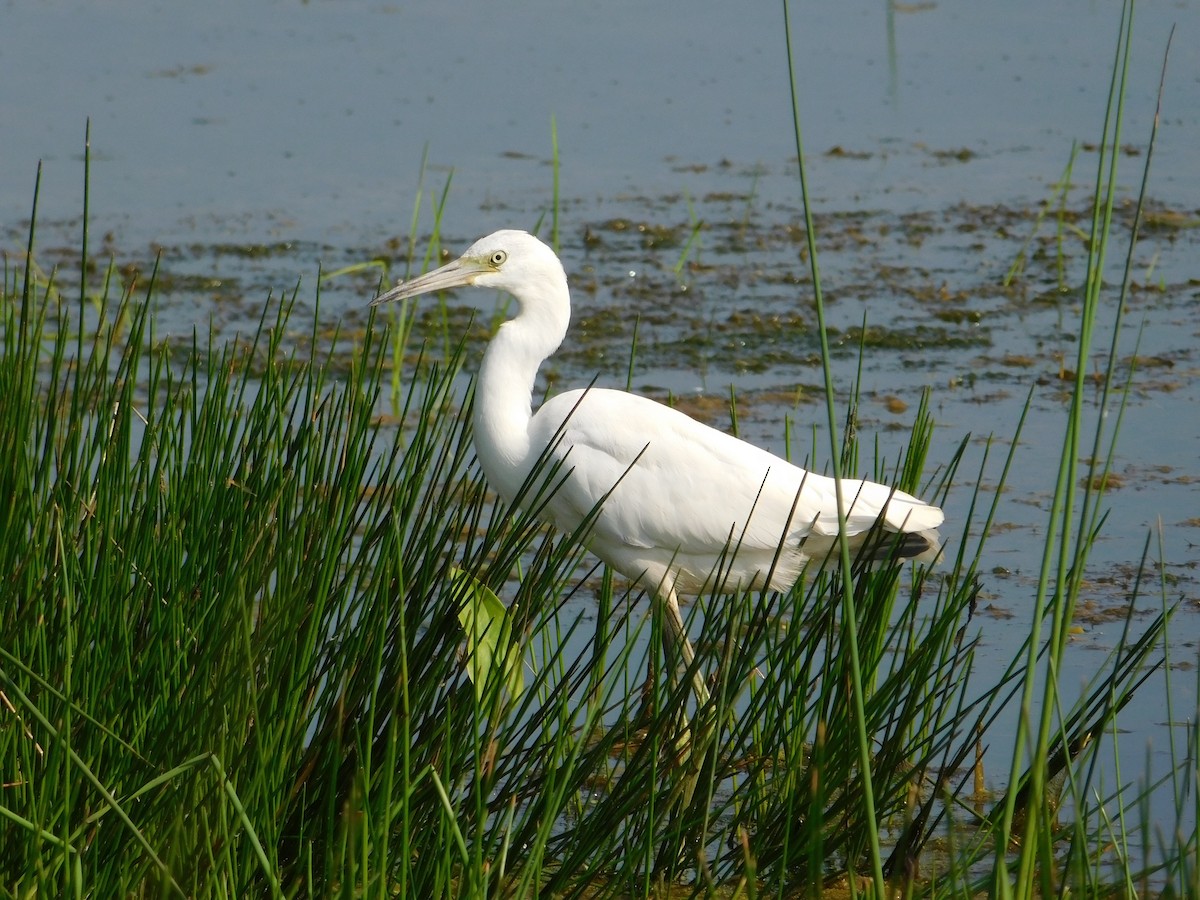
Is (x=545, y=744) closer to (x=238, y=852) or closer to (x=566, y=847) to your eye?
(x=566, y=847)

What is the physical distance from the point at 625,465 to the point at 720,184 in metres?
3.97

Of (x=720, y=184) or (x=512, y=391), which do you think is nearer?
(x=512, y=391)

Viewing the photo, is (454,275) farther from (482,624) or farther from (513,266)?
(482,624)

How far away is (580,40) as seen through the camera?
888cm

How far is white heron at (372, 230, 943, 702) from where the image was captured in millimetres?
3090

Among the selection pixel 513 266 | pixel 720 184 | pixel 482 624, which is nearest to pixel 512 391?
pixel 513 266

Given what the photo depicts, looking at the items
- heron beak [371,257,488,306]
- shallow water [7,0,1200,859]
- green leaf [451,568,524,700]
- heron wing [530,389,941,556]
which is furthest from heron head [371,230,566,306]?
shallow water [7,0,1200,859]

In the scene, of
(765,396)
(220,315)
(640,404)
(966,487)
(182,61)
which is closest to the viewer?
(640,404)

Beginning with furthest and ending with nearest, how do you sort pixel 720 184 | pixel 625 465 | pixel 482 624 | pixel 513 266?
pixel 720 184, pixel 513 266, pixel 625 465, pixel 482 624

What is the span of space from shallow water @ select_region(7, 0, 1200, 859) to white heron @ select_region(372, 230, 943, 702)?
77 cm

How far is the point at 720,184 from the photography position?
6.89 meters

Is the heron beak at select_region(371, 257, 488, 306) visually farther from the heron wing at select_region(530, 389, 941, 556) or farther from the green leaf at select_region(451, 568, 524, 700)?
the green leaf at select_region(451, 568, 524, 700)

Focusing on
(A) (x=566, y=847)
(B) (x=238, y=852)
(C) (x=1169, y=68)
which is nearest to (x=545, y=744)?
(A) (x=566, y=847)

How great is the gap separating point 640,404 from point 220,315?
2622mm
